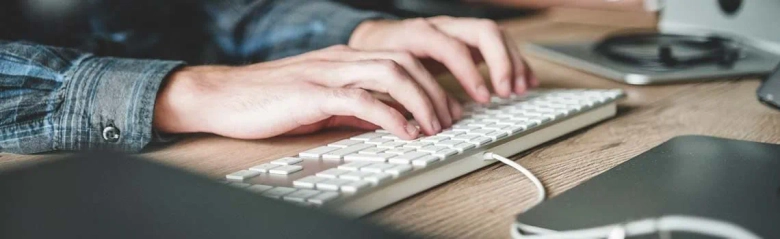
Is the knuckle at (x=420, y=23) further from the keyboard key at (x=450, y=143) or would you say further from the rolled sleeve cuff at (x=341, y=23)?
the keyboard key at (x=450, y=143)

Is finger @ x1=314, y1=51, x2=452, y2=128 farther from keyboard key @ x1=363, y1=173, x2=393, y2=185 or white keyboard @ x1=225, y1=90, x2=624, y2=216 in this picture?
keyboard key @ x1=363, y1=173, x2=393, y2=185

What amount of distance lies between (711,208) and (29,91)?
1.76ft

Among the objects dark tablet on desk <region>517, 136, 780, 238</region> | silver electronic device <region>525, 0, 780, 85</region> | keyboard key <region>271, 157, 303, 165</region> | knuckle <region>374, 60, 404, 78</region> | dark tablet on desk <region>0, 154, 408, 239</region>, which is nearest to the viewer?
dark tablet on desk <region>0, 154, 408, 239</region>

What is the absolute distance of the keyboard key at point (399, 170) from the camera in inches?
17.4

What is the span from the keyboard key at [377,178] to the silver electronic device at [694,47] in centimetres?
49

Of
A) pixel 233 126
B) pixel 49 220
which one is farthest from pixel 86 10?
pixel 49 220

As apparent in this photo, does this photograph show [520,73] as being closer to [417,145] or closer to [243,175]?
[417,145]

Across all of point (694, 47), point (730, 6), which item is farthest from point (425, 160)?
point (730, 6)

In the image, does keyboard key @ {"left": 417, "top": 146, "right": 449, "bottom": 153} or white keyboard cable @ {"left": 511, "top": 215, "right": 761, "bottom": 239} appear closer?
white keyboard cable @ {"left": 511, "top": 215, "right": 761, "bottom": 239}

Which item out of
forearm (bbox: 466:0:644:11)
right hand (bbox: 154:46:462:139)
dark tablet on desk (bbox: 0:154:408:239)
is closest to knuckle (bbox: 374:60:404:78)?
right hand (bbox: 154:46:462:139)

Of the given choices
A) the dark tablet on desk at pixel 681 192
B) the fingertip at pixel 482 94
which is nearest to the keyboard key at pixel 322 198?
the dark tablet on desk at pixel 681 192

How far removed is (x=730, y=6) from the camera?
3.33ft

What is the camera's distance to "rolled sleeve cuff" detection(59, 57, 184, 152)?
0.60 meters

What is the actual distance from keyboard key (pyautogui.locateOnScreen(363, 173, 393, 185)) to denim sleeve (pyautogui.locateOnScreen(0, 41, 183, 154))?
0.81 ft
